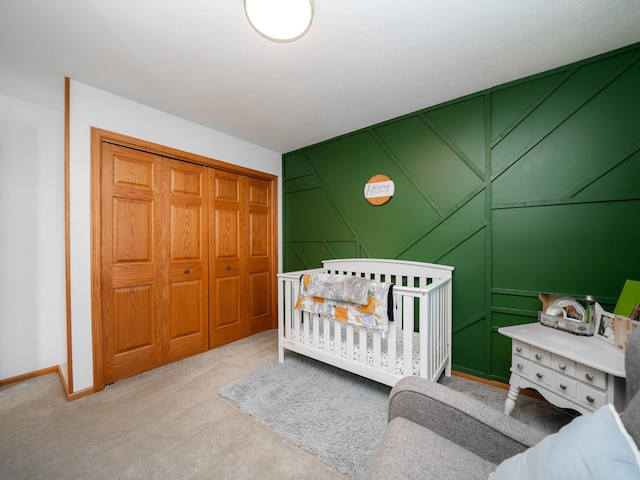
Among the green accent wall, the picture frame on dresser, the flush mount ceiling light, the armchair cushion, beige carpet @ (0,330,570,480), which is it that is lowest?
beige carpet @ (0,330,570,480)

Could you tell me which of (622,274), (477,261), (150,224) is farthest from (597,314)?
(150,224)

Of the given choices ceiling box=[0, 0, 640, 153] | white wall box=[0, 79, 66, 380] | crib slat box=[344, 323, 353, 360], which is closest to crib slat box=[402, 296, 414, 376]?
crib slat box=[344, 323, 353, 360]

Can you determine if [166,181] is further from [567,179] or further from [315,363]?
[567,179]

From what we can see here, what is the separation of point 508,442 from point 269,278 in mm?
2872

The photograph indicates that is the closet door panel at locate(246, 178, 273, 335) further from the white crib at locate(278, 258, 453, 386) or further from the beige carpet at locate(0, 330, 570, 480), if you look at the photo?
the beige carpet at locate(0, 330, 570, 480)

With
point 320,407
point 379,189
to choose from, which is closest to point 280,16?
point 379,189

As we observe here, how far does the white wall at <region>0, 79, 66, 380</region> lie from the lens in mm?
2100

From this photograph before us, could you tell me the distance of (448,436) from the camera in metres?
0.92

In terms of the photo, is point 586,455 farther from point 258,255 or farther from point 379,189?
point 258,255

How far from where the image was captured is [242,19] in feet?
4.54

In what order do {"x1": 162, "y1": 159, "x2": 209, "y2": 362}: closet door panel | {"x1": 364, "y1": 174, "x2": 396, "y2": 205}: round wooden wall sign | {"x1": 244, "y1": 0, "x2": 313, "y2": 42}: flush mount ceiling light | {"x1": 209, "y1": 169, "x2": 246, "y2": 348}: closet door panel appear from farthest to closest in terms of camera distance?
1. {"x1": 209, "y1": 169, "x2": 246, "y2": 348}: closet door panel
2. {"x1": 364, "y1": 174, "x2": 396, "y2": 205}: round wooden wall sign
3. {"x1": 162, "y1": 159, "x2": 209, "y2": 362}: closet door panel
4. {"x1": 244, "y1": 0, "x2": 313, "y2": 42}: flush mount ceiling light

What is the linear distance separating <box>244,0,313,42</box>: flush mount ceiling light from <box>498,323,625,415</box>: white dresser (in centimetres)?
206

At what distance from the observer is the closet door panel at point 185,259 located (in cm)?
246

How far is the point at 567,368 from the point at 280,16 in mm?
2252
